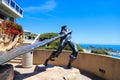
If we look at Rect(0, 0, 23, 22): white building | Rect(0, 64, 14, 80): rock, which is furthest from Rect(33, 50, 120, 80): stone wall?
Rect(0, 0, 23, 22): white building

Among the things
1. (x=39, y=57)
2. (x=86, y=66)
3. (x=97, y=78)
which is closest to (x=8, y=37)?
(x=39, y=57)

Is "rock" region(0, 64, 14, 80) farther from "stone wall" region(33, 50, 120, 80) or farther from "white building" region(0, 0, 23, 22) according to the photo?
"white building" region(0, 0, 23, 22)

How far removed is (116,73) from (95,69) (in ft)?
6.71

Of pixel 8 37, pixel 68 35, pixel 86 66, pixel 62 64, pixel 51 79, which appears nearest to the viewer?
pixel 51 79

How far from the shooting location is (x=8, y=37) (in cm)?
1311

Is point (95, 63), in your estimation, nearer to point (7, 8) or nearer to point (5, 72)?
point (5, 72)

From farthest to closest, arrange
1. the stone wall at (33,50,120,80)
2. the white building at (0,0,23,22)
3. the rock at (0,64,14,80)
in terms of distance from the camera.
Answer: the white building at (0,0,23,22) < the stone wall at (33,50,120,80) < the rock at (0,64,14,80)

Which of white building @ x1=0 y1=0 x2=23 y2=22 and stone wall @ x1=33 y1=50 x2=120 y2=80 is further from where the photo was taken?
white building @ x1=0 y1=0 x2=23 y2=22

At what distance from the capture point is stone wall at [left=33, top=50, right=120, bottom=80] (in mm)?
8133


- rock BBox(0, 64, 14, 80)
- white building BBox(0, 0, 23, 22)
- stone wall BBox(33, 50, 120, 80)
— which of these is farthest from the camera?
white building BBox(0, 0, 23, 22)

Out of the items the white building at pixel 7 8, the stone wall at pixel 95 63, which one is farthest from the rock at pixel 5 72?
the white building at pixel 7 8

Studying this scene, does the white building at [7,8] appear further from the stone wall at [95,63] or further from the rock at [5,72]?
the rock at [5,72]

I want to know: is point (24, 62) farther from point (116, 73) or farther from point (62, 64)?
point (116, 73)

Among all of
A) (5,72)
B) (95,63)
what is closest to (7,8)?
(95,63)
